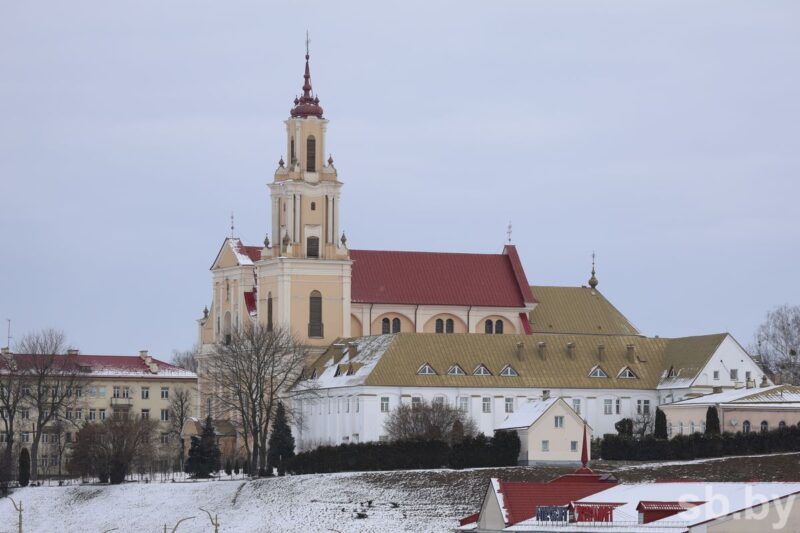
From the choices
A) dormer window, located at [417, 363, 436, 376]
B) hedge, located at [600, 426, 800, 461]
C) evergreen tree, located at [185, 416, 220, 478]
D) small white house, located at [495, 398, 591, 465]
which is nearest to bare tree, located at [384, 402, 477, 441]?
dormer window, located at [417, 363, 436, 376]

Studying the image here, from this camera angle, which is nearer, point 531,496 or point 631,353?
point 531,496

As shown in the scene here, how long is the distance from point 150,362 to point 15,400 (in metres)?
32.7

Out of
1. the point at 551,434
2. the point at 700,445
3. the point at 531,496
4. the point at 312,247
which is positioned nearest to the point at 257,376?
the point at 312,247

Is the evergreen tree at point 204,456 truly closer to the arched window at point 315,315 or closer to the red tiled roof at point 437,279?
the arched window at point 315,315

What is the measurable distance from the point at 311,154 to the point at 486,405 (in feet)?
79.4

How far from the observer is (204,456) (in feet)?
395

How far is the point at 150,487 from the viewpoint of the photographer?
112625mm

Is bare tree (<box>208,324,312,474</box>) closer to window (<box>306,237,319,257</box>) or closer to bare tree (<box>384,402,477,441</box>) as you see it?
window (<box>306,237,319,257</box>)

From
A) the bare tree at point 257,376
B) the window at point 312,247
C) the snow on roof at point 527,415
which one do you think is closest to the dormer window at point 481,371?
the snow on roof at point 527,415

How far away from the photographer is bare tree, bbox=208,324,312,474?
122 meters

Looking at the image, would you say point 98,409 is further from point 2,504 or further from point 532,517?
point 532,517

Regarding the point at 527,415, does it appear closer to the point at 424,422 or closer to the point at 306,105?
the point at 424,422

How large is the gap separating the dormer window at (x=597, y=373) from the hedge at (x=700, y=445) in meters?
11.7

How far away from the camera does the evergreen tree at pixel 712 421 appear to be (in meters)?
111
